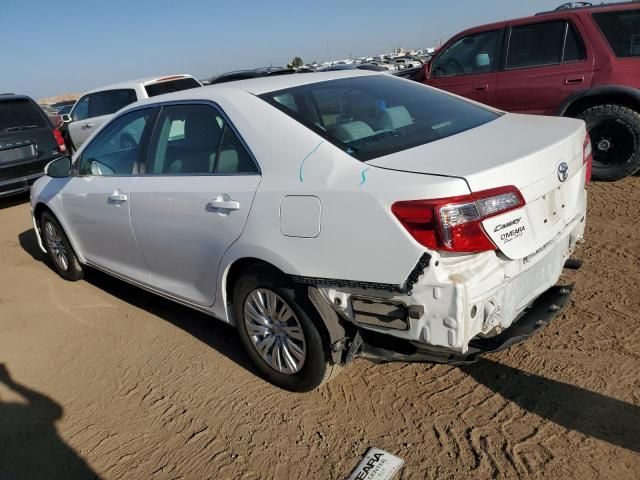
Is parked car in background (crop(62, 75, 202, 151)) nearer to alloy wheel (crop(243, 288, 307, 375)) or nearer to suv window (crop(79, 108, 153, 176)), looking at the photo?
suv window (crop(79, 108, 153, 176))

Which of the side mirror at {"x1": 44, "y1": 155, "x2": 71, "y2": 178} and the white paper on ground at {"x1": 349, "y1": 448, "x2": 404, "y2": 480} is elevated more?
the side mirror at {"x1": 44, "y1": 155, "x2": 71, "y2": 178}

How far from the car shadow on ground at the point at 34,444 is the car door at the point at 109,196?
1046mm

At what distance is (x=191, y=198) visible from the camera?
10.4 feet

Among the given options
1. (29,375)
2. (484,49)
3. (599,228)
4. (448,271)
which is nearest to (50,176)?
(29,375)

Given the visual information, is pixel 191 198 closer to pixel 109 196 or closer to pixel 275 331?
pixel 275 331

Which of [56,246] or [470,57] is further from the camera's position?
[470,57]

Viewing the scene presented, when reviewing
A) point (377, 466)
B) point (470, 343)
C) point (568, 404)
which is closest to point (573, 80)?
point (568, 404)

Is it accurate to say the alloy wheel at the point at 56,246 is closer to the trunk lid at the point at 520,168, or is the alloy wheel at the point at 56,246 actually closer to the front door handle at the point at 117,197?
the front door handle at the point at 117,197

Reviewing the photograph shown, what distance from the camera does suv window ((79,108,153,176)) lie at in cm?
382

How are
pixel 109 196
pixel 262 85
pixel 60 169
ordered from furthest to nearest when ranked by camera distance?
pixel 60 169
pixel 109 196
pixel 262 85

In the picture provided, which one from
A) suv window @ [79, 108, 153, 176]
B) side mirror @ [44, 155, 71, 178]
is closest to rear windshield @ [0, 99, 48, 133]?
side mirror @ [44, 155, 71, 178]

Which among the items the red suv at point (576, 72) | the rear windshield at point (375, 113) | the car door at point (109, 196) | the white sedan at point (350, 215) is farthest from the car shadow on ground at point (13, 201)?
the rear windshield at point (375, 113)

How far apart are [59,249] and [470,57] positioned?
17.3 feet

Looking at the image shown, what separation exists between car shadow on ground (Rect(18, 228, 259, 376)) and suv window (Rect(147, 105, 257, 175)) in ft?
3.88
